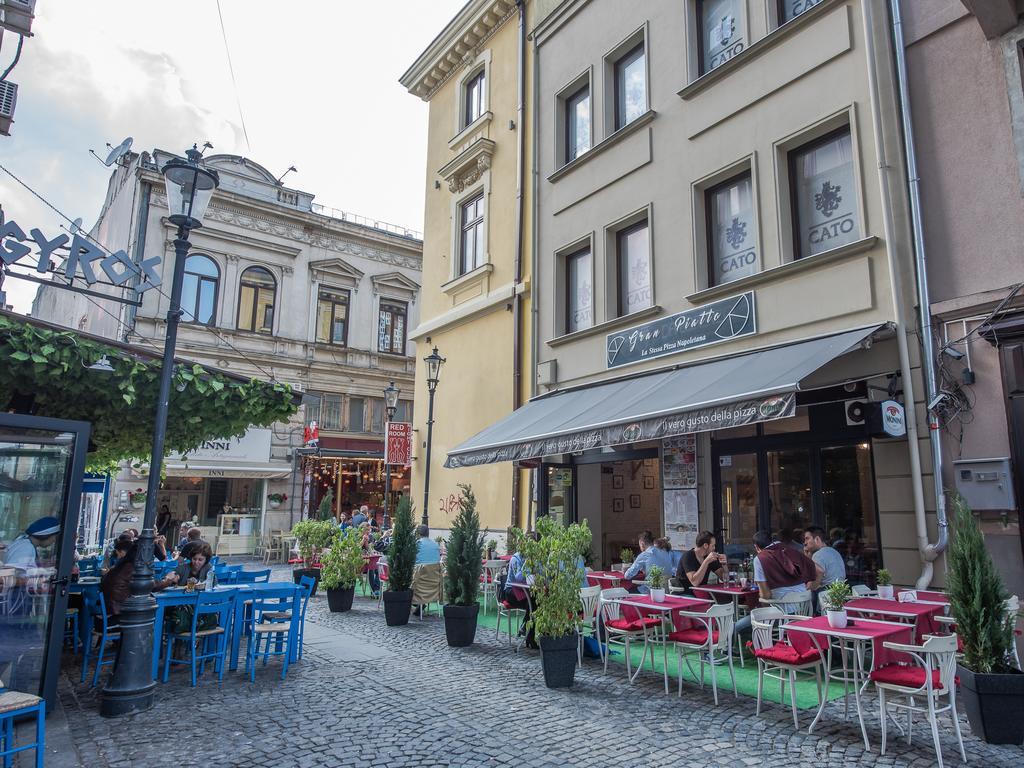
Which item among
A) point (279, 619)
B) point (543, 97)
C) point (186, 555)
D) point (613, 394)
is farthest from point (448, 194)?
point (279, 619)

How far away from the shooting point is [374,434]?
27.2 m

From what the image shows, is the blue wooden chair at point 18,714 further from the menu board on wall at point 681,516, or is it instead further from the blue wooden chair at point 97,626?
the menu board on wall at point 681,516

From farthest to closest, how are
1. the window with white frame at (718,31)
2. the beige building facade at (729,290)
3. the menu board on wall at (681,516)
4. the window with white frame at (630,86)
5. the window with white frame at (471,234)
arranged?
the window with white frame at (471,234)
the window with white frame at (630,86)
the window with white frame at (718,31)
the menu board on wall at (681,516)
the beige building facade at (729,290)

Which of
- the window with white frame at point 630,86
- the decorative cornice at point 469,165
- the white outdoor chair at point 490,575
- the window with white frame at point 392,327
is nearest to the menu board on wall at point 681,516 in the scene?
the white outdoor chair at point 490,575

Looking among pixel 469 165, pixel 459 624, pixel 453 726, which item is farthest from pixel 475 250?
pixel 453 726

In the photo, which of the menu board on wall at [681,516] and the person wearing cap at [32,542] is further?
the menu board on wall at [681,516]

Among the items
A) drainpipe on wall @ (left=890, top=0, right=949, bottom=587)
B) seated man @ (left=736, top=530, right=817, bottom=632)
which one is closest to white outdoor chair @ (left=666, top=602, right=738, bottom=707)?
seated man @ (left=736, top=530, right=817, bottom=632)

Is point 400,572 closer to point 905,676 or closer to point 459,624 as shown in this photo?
point 459,624

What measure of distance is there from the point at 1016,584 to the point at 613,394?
5.46 meters

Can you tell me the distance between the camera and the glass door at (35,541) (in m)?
5.58

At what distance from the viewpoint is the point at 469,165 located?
16.3m

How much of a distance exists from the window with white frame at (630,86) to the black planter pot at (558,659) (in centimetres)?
889

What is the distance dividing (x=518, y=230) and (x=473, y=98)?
4.95 metres

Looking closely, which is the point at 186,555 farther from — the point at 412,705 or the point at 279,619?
the point at 412,705
